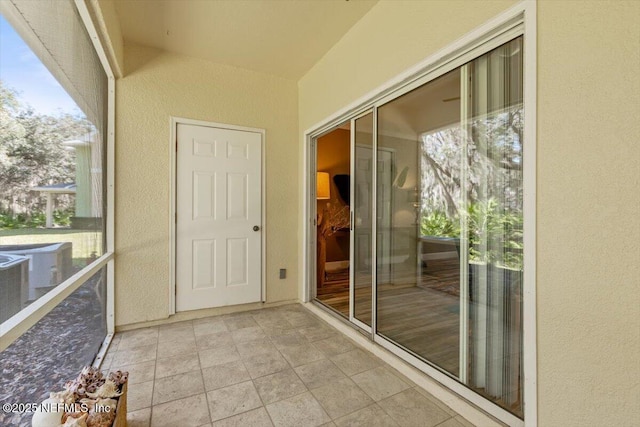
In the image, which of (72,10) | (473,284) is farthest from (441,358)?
(72,10)

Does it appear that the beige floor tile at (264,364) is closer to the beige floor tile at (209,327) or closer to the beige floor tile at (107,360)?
the beige floor tile at (209,327)

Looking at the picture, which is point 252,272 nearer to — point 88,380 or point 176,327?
point 176,327

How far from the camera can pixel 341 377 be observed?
1.97 meters

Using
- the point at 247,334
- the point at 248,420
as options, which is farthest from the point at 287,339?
the point at 248,420

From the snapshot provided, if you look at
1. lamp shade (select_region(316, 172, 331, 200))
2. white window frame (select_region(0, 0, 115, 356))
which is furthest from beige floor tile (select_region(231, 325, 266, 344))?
lamp shade (select_region(316, 172, 331, 200))

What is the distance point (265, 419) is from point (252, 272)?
1925 mm

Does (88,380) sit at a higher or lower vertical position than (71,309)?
lower

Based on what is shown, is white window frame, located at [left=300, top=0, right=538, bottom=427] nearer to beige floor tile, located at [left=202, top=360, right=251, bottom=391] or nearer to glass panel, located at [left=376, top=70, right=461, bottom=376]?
glass panel, located at [left=376, top=70, right=461, bottom=376]

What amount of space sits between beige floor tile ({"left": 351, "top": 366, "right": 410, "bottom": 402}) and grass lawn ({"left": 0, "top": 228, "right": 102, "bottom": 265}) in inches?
76.0

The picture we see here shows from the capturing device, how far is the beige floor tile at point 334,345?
2.34 meters

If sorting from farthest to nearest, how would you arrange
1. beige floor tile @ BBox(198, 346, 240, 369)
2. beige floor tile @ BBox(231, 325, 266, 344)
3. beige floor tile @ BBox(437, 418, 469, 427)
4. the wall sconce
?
beige floor tile @ BBox(231, 325, 266, 344)
beige floor tile @ BBox(198, 346, 240, 369)
the wall sconce
beige floor tile @ BBox(437, 418, 469, 427)

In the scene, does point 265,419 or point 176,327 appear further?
point 176,327

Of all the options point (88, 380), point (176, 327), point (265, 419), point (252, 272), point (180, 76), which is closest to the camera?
point (88, 380)

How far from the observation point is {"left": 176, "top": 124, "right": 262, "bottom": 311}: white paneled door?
10.1ft
